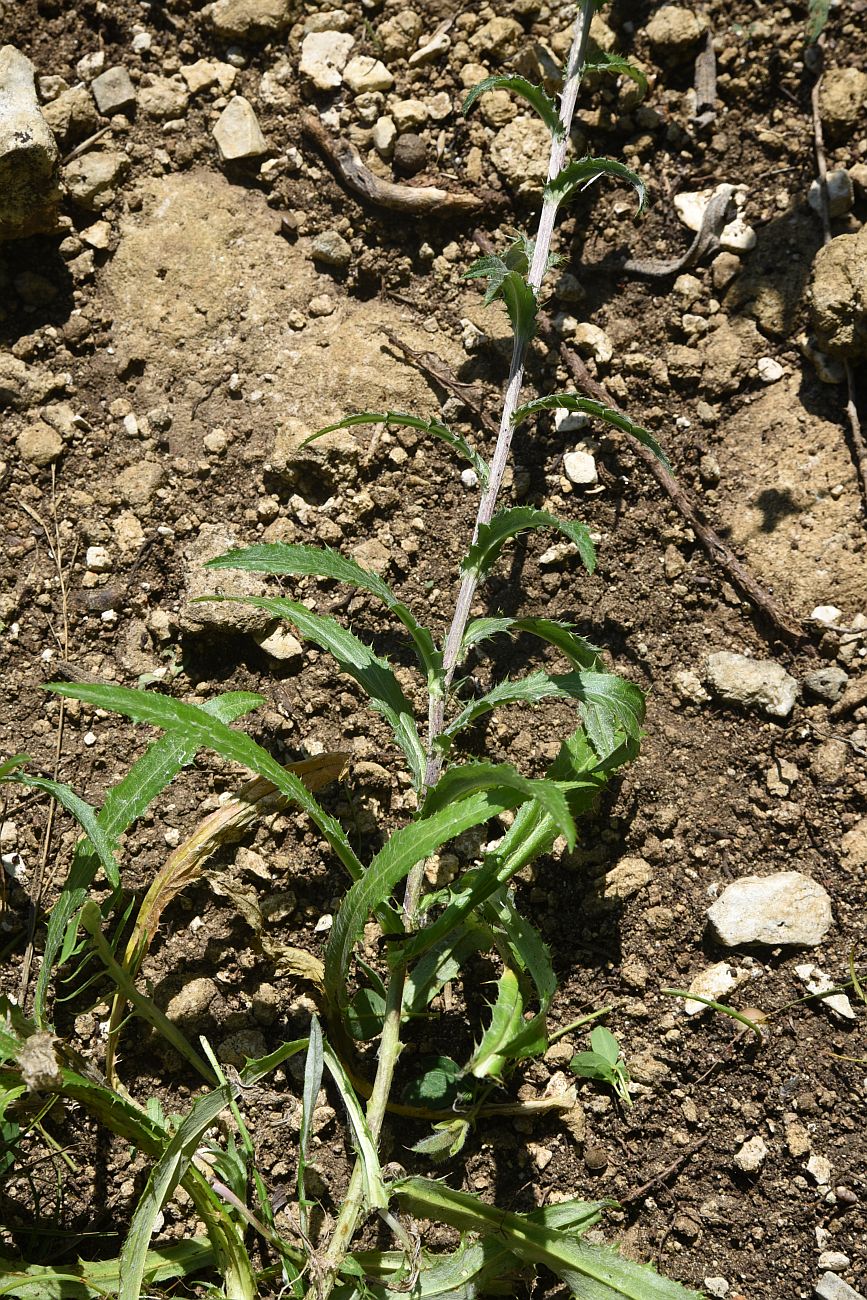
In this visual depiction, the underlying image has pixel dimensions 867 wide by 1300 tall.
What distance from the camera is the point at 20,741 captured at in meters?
2.42

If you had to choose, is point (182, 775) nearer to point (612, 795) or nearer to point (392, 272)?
point (612, 795)

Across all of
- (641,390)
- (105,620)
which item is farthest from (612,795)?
(105,620)

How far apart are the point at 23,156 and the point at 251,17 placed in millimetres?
753

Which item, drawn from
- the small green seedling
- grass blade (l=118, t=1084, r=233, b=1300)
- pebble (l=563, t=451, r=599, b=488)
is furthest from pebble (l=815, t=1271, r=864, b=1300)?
pebble (l=563, t=451, r=599, b=488)

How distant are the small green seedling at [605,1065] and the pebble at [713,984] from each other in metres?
0.19

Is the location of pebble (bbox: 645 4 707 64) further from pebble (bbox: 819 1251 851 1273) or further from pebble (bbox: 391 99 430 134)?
pebble (bbox: 819 1251 851 1273)

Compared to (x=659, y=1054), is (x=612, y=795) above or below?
above

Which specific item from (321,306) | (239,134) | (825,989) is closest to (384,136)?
(239,134)

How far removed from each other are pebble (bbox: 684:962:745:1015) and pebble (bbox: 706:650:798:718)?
0.61 meters

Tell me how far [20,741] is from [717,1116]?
71.9 inches

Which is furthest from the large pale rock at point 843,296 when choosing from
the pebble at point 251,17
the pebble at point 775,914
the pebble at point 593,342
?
the pebble at point 251,17

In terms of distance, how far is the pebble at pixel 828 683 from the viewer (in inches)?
94.7

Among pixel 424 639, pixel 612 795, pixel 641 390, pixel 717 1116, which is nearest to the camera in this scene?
pixel 424 639

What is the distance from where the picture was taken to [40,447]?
2.56 meters
